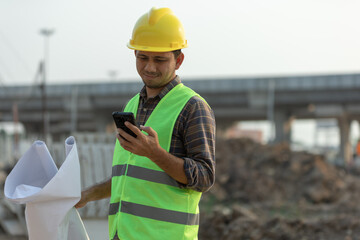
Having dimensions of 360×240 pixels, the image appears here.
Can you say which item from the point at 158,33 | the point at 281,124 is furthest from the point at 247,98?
the point at 158,33

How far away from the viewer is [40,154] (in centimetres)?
289

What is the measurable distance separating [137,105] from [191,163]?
0.54m

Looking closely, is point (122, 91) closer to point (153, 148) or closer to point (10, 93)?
point (10, 93)

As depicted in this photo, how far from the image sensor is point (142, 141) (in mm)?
2314

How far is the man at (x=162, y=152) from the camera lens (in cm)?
244

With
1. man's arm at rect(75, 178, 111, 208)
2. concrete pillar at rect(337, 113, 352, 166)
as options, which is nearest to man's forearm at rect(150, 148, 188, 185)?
man's arm at rect(75, 178, 111, 208)

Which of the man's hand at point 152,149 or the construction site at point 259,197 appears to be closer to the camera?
the man's hand at point 152,149

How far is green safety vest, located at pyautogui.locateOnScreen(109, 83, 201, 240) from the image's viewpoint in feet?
8.25

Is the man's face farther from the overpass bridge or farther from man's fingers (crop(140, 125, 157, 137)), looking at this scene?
the overpass bridge

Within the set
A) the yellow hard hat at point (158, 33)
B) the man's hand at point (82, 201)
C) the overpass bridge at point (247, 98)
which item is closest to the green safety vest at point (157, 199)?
the yellow hard hat at point (158, 33)

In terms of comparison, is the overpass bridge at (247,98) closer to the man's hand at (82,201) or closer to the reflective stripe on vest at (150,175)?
the man's hand at (82,201)

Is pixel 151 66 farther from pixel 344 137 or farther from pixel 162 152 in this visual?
pixel 344 137

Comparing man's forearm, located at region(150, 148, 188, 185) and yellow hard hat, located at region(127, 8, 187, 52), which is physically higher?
yellow hard hat, located at region(127, 8, 187, 52)

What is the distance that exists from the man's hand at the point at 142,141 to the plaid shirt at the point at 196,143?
6.6 inches
